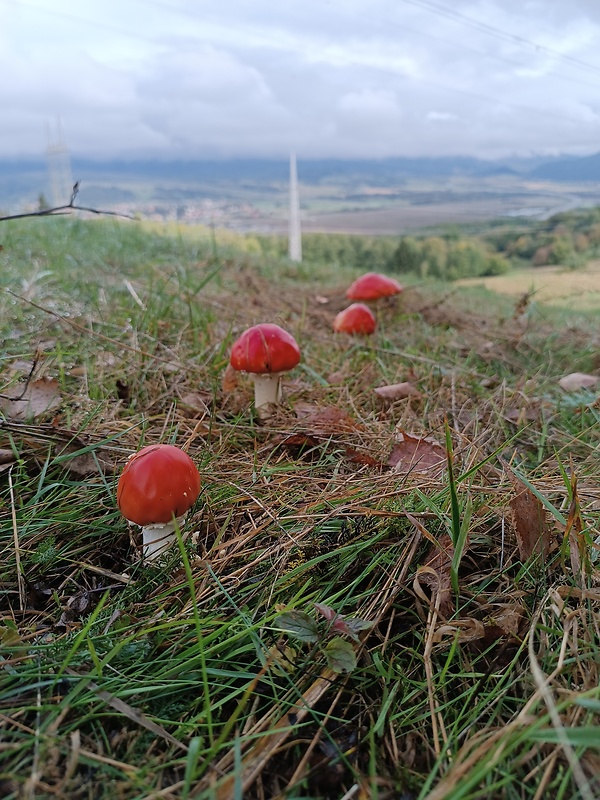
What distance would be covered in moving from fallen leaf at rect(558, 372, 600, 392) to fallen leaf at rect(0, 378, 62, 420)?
238 centimetres

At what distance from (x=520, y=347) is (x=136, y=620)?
3093 mm

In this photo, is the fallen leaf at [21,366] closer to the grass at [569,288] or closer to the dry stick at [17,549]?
the dry stick at [17,549]

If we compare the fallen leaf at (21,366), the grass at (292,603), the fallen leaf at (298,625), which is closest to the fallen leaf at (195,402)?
the grass at (292,603)

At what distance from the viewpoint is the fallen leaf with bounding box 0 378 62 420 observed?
6.20ft

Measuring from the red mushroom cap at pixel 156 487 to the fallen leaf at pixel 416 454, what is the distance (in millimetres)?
707

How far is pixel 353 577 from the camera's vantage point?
1349 millimetres

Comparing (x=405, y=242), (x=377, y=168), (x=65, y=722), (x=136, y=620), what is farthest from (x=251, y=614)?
(x=377, y=168)

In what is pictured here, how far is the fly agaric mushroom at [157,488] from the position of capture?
52.9 inches

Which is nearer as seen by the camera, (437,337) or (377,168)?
(437,337)

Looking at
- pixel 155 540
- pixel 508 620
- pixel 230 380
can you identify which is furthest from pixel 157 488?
pixel 230 380

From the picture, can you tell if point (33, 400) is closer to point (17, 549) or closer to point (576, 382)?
point (17, 549)

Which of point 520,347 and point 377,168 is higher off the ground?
point 377,168

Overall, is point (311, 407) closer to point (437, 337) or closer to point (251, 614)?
point (251, 614)

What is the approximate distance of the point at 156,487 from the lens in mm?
1344
